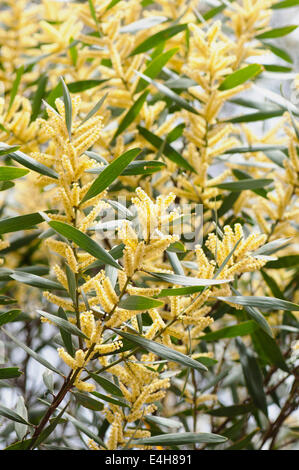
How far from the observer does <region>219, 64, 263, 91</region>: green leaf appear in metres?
0.92

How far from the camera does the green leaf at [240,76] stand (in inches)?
36.1

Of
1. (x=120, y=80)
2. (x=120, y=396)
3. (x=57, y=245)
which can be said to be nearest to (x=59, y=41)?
(x=120, y=80)

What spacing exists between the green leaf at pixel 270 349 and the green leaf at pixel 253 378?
0.06 metres

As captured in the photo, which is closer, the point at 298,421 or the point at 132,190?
the point at 132,190

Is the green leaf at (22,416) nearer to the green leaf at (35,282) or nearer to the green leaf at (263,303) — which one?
the green leaf at (35,282)

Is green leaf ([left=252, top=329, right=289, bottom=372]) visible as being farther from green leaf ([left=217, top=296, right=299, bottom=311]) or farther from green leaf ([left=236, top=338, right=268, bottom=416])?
green leaf ([left=217, top=296, right=299, bottom=311])

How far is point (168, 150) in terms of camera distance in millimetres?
981

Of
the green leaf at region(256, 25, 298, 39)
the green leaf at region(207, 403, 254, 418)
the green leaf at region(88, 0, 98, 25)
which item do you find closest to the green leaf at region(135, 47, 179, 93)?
the green leaf at region(88, 0, 98, 25)

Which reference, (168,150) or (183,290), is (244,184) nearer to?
(168,150)

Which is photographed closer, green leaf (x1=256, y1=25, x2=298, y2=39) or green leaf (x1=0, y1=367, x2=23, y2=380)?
green leaf (x1=0, y1=367, x2=23, y2=380)

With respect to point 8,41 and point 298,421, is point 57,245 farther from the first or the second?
point 298,421

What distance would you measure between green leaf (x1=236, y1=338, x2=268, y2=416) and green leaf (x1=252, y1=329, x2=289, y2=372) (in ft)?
0.21

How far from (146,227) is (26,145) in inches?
20.6
